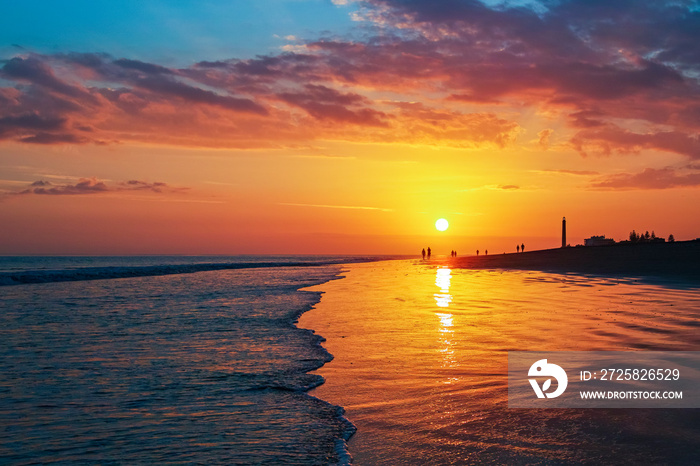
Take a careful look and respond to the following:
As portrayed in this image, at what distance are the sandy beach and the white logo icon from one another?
499 millimetres

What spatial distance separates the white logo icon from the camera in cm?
766

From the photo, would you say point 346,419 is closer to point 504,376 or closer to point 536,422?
point 536,422

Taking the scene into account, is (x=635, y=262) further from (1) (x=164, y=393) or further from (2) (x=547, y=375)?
(1) (x=164, y=393)

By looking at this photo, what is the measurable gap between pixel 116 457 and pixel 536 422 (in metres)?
4.88

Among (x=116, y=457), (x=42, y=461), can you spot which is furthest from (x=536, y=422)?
(x=42, y=461)

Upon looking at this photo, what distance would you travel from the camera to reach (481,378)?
28.2 ft

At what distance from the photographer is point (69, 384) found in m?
8.67

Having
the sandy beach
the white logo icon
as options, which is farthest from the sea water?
the white logo icon

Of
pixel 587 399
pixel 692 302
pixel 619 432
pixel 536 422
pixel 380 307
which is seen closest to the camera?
pixel 619 432

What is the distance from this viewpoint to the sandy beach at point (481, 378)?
18.2 ft

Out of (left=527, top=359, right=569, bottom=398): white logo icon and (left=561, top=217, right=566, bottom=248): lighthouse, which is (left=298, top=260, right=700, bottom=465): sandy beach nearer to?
Result: (left=527, top=359, right=569, bottom=398): white logo icon

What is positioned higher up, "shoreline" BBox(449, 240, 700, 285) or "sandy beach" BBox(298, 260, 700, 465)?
"shoreline" BBox(449, 240, 700, 285)

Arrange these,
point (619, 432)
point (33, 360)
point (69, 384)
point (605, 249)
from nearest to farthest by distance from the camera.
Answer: point (619, 432)
point (69, 384)
point (33, 360)
point (605, 249)

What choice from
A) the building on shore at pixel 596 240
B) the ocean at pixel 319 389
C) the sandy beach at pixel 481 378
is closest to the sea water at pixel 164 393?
the ocean at pixel 319 389
